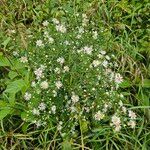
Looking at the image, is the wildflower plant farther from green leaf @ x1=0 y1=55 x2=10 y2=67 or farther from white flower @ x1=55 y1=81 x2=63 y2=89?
green leaf @ x1=0 y1=55 x2=10 y2=67

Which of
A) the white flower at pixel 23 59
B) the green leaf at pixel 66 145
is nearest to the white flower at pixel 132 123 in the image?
the green leaf at pixel 66 145

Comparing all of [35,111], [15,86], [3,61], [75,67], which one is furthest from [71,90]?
[3,61]

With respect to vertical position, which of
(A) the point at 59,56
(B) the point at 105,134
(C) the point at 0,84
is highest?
(A) the point at 59,56

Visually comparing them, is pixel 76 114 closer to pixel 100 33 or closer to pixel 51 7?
pixel 100 33

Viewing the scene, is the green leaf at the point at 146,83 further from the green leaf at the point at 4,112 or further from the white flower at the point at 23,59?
the green leaf at the point at 4,112

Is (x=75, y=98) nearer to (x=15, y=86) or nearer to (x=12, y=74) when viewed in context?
(x=15, y=86)

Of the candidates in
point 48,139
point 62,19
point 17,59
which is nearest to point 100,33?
point 62,19

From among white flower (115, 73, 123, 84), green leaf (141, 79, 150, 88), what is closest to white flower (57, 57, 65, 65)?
white flower (115, 73, 123, 84)
